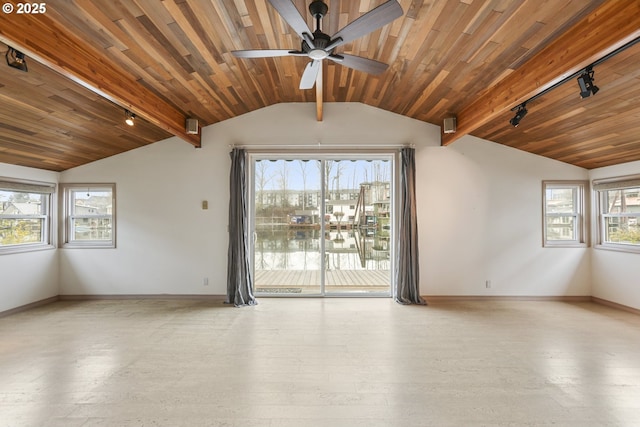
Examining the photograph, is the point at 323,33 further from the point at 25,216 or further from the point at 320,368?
the point at 25,216

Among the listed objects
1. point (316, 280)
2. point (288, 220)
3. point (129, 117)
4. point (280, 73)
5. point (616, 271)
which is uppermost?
point (280, 73)

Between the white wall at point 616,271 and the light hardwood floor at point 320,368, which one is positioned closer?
the light hardwood floor at point 320,368

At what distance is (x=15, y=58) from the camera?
2148 mm

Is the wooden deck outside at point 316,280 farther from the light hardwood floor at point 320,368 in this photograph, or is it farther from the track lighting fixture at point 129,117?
the track lighting fixture at point 129,117

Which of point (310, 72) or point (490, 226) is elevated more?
point (310, 72)

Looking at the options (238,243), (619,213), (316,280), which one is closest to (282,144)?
(238,243)

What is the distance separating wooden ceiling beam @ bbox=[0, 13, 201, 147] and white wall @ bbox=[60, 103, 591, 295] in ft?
4.72

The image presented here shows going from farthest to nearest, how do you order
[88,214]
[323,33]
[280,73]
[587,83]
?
[88,214] → [280,73] → [587,83] → [323,33]

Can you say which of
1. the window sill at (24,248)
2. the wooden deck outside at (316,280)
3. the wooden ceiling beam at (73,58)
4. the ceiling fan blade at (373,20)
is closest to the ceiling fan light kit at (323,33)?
the ceiling fan blade at (373,20)

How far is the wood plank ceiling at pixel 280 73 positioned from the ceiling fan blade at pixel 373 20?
0.54 m

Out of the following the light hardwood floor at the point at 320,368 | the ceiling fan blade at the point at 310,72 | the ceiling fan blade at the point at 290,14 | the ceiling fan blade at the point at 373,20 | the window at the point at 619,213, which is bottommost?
the light hardwood floor at the point at 320,368

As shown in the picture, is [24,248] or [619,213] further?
[619,213]

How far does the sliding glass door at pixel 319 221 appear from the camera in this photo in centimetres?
489

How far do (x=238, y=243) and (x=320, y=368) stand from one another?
2.47m
